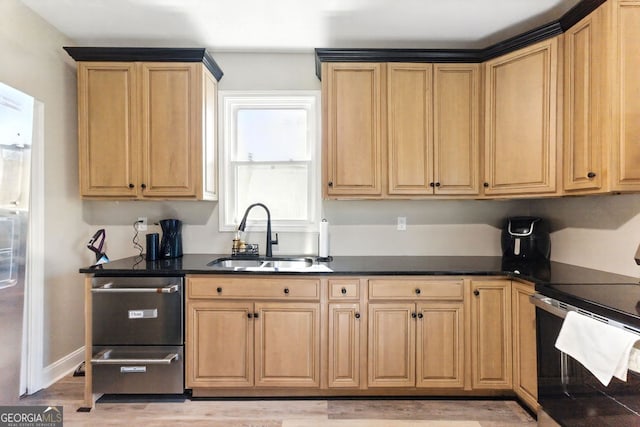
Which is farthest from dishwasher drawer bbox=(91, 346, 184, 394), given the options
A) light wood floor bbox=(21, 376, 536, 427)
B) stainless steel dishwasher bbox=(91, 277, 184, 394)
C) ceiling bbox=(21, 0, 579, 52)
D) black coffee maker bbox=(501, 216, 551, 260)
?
black coffee maker bbox=(501, 216, 551, 260)

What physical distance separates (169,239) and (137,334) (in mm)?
803

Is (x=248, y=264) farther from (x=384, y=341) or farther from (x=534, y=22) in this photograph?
(x=534, y=22)

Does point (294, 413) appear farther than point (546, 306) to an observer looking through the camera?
Yes

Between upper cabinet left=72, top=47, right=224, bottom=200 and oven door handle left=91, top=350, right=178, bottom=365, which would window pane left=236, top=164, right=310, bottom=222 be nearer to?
upper cabinet left=72, top=47, right=224, bottom=200

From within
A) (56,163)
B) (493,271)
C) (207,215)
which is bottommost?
(493,271)

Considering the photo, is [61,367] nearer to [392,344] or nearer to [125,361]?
[125,361]

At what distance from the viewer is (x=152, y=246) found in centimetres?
263

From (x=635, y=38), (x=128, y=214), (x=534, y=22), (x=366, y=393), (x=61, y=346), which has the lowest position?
(x=366, y=393)

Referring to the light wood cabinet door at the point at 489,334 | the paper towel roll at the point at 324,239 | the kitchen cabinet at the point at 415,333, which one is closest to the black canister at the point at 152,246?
the paper towel roll at the point at 324,239

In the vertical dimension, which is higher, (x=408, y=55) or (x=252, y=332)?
(x=408, y=55)

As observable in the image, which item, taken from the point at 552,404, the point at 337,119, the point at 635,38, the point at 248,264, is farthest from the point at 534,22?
the point at 248,264

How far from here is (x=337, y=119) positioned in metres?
2.49

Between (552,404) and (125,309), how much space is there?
2.53m

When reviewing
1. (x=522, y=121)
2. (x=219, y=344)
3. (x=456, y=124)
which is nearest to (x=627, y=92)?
(x=522, y=121)
